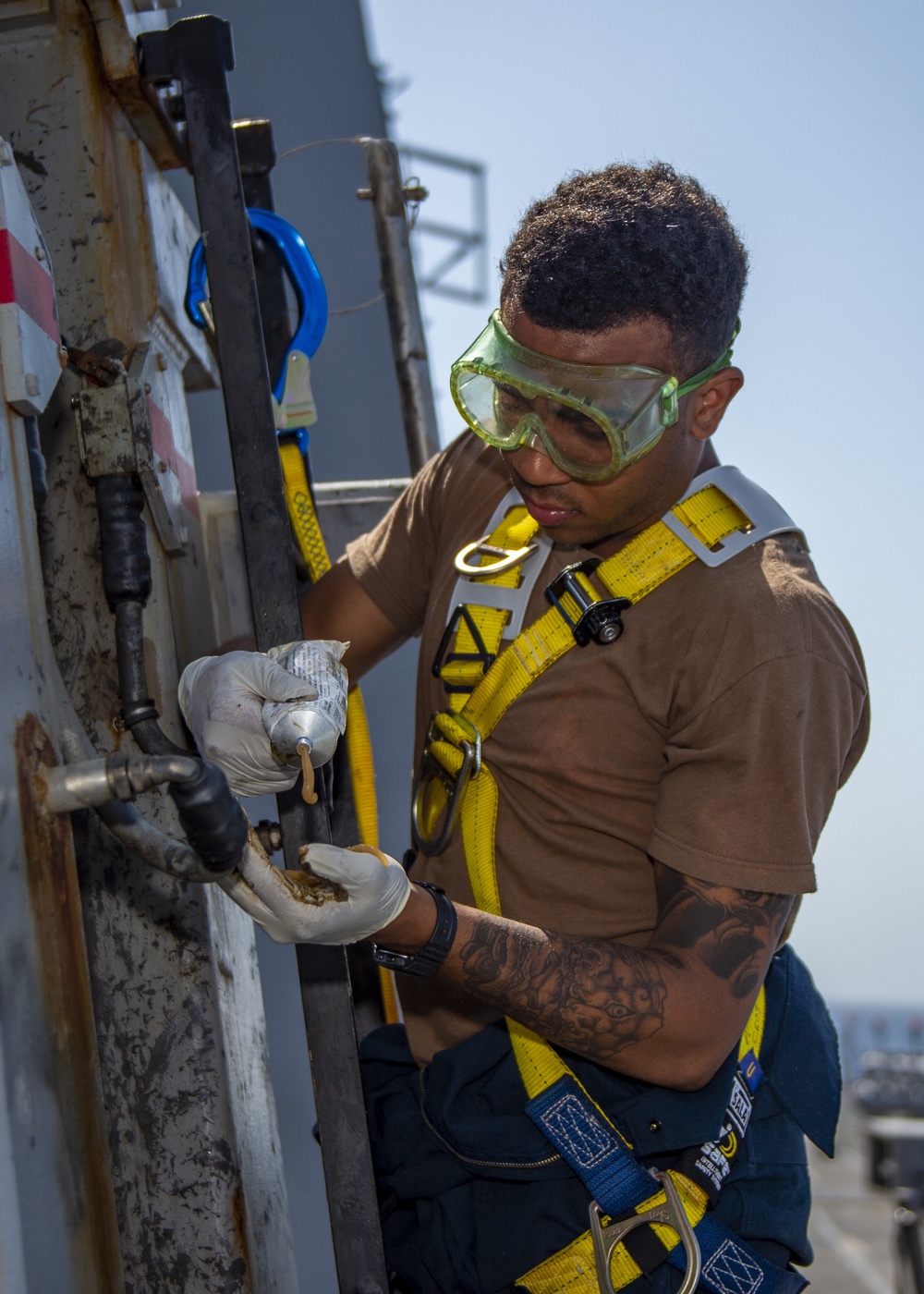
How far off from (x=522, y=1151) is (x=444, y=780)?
461 mm

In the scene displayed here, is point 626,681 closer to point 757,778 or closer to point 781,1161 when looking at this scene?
point 757,778

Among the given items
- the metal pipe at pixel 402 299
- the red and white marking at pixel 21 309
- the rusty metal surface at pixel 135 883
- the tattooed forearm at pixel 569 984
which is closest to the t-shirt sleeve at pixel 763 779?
the tattooed forearm at pixel 569 984

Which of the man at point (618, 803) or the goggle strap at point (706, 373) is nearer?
the man at point (618, 803)

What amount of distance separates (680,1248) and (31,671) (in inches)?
39.2

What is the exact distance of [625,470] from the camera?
4.92 ft

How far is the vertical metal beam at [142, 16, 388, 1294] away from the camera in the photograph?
131 centimetres

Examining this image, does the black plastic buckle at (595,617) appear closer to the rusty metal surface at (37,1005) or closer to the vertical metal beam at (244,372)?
the vertical metal beam at (244,372)

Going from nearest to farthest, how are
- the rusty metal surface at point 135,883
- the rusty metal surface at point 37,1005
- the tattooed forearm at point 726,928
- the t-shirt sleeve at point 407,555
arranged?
the rusty metal surface at point 37,1005
the rusty metal surface at point 135,883
the tattooed forearm at point 726,928
the t-shirt sleeve at point 407,555

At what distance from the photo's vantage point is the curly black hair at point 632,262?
142cm

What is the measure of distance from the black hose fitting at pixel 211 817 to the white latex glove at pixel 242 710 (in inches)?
10.4

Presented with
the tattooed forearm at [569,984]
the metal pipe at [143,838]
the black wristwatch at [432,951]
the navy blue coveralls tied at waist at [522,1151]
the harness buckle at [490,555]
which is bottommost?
the navy blue coveralls tied at waist at [522,1151]

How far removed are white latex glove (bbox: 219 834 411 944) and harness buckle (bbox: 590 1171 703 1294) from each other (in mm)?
478

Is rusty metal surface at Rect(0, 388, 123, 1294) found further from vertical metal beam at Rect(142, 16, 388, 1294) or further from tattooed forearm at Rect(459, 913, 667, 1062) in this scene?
tattooed forearm at Rect(459, 913, 667, 1062)

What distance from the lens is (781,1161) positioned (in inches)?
59.1
